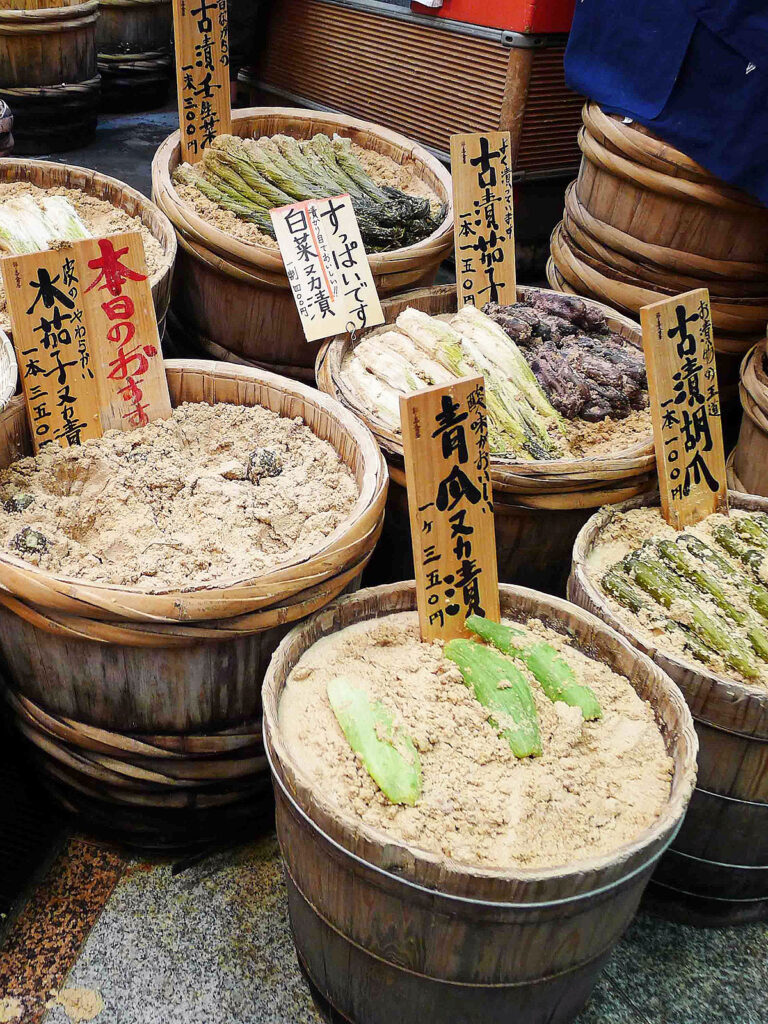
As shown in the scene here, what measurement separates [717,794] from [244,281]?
111 inches

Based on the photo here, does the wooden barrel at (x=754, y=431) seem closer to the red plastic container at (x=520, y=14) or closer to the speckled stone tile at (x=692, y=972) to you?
the speckled stone tile at (x=692, y=972)

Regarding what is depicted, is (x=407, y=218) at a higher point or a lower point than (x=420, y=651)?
higher

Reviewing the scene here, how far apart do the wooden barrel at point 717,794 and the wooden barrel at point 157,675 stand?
85 centimetres

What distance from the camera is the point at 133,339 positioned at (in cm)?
291

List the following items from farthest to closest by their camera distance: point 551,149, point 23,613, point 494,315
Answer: point 551,149 → point 494,315 → point 23,613

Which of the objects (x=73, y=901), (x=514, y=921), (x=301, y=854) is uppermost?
(x=514, y=921)

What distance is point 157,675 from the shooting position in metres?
2.28

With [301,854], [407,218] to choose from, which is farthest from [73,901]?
[407,218]

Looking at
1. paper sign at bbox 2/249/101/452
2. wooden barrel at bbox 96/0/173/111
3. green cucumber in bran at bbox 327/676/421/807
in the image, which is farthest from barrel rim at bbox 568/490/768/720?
wooden barrel at bbox 96/0/173/111

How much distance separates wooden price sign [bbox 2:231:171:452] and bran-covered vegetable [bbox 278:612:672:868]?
121cm

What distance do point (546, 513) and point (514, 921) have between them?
161 centimetres

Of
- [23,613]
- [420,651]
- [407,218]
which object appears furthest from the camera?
[407,218]

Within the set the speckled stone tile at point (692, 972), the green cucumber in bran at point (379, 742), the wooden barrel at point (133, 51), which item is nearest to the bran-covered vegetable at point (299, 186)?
the green cucumber in bran at point (379, 742)

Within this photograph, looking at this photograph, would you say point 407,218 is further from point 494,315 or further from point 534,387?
point 534,387
